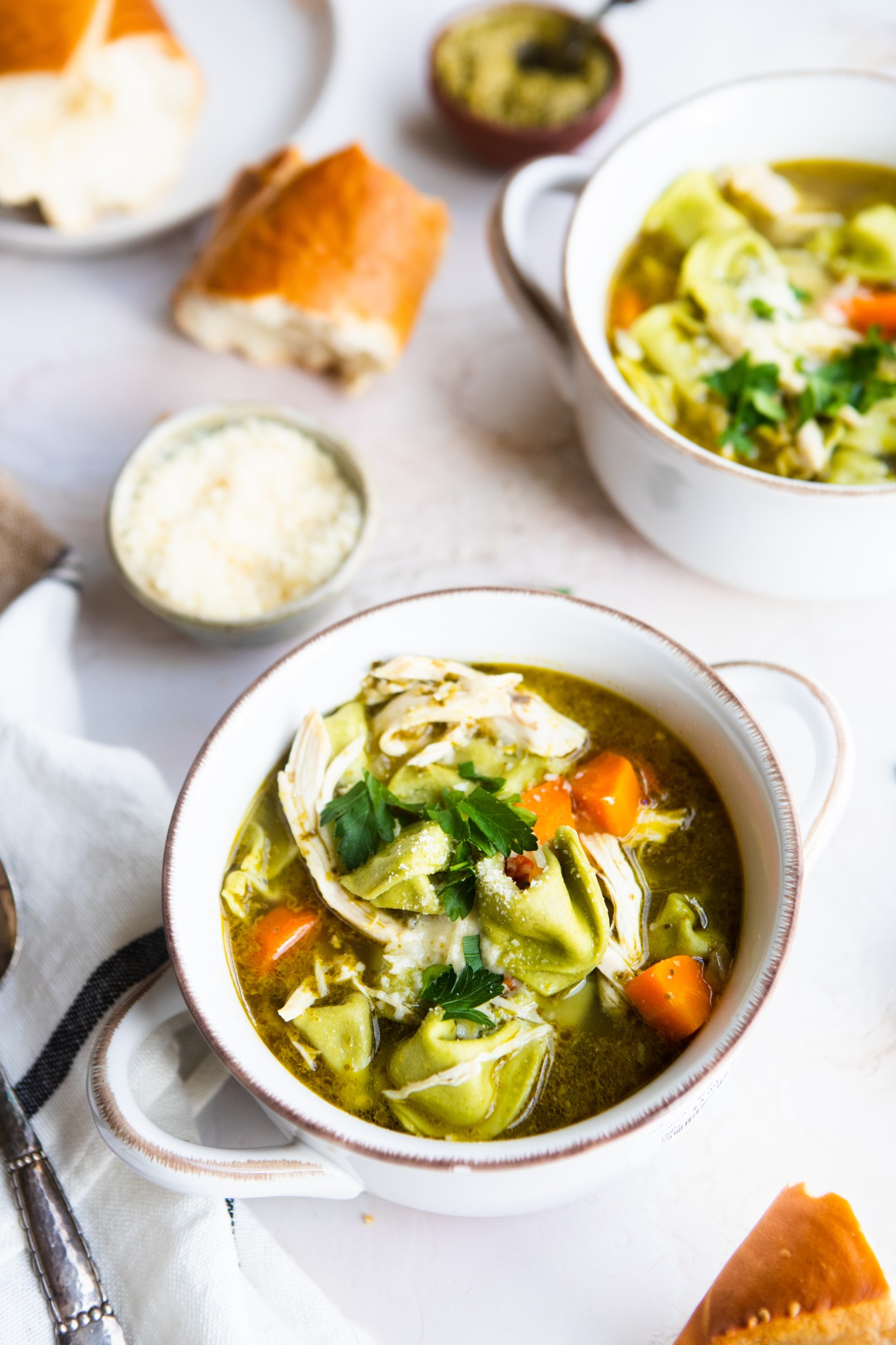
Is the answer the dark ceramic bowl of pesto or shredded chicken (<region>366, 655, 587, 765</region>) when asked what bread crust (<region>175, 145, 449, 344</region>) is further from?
shredded chicken (<region>366, 655, 587, 765</region>)

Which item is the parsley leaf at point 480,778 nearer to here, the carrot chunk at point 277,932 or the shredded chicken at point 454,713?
the shredded chicken at point 454,713

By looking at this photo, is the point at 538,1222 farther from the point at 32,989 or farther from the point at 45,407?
the point at 45,407

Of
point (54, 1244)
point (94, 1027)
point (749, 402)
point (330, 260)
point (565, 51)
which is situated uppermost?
point (565, 51)

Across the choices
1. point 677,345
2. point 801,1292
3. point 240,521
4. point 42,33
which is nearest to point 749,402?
point 677,345

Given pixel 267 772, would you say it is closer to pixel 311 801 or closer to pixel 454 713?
pixel 311 801

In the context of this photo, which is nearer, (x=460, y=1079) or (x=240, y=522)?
(x=460, y=1079)

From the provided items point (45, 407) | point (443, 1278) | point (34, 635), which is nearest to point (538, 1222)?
point (443, 1278)
